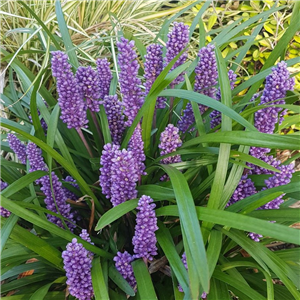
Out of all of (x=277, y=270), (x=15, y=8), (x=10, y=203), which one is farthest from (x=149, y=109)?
(x=15, y=8)

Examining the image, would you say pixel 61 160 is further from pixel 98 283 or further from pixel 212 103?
pixel 212 103

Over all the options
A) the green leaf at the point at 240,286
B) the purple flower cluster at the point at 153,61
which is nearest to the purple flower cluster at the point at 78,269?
the green leaf at the point at 240,286

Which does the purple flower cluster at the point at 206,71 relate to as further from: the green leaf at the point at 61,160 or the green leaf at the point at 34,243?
the green leaf at the point at 34,243

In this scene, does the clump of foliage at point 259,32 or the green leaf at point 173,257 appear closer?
the green leaf at point 173,257

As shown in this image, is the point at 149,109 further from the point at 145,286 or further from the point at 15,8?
the point at 15,8

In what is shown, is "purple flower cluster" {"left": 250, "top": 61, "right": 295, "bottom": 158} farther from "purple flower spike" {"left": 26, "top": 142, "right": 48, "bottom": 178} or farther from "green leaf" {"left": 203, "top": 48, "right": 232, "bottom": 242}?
"purple flower spike" {"left": 26, "top": 142, "right": 48, "bottom": 178}

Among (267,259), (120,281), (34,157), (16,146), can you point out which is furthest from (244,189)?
(16,146)
